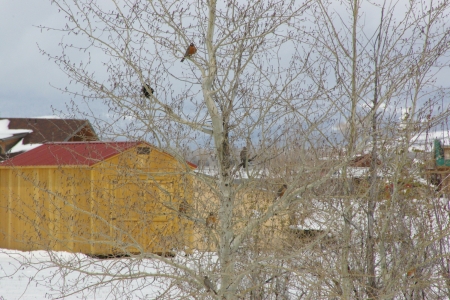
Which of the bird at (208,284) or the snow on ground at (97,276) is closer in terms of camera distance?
the snow on ground at (97,276)

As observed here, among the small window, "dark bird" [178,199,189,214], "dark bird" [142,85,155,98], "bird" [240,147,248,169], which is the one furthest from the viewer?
the small window

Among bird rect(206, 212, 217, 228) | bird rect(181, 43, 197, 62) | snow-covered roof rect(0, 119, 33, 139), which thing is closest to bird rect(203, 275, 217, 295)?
bird rect(206, 212, 217, 228)

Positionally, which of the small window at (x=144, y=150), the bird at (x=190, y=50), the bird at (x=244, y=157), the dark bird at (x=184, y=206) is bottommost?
the dark bird at (x=184, y=206)

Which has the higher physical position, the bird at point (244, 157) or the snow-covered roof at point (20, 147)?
the snow-covered roof at point (20, 147)

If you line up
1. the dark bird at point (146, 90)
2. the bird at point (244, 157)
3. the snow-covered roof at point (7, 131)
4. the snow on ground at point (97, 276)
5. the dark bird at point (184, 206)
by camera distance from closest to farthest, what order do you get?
1. the dark bird at point (146, 90)
2. the snow on ground at point (97, 276)
3. the bird at point (244, 157)
4. the dark bird at point (184, 206)
5. the snow-covered roof at point (7, 131)

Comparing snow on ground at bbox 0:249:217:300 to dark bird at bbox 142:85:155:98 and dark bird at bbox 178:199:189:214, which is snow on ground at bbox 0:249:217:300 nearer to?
dark bird at bbox 178:199:189:214

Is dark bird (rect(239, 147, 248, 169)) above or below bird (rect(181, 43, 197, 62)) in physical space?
below

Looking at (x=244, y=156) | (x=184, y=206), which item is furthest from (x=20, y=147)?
(x=244, y=156)

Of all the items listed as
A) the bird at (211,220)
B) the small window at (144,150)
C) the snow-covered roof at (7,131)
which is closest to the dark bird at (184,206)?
the bird at (211,220)

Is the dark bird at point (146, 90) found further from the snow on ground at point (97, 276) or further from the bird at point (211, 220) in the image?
the snow on ground at point (97, 276)

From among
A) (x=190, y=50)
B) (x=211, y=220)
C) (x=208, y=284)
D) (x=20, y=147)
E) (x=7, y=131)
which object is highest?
(x=7, y=131)

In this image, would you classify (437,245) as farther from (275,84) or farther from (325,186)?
(275,84)

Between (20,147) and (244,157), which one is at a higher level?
(20,147)

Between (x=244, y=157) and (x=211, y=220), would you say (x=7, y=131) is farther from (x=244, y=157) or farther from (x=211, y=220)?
(x=244, y=157)
